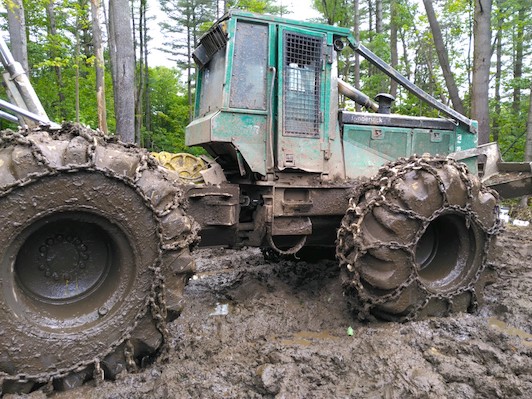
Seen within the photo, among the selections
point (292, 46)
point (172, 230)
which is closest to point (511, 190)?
point (292, 46)

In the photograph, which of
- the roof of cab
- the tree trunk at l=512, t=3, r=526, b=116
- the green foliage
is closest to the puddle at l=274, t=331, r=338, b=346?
the roof of cab

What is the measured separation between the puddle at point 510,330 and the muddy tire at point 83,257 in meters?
2.71

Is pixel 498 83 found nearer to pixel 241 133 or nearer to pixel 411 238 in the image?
pixel 411 238

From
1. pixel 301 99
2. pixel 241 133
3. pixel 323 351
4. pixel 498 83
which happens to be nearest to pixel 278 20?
pixel 301 99

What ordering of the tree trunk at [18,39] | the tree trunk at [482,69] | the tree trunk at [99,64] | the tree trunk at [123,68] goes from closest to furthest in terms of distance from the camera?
the tree trunk at [123,68], the tree trunk at [482,69], the tree trunk at [18,39], the tree trunk at [99,64]

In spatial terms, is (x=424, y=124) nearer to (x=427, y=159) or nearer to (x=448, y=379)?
(x=427, y=159)

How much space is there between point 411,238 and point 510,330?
1216 millimetres

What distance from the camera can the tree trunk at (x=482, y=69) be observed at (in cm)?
1045

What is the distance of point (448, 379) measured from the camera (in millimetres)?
2812

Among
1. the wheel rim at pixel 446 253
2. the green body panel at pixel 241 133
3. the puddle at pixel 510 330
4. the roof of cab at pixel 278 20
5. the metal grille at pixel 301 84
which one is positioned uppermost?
the roof of cab at pixel 278 20

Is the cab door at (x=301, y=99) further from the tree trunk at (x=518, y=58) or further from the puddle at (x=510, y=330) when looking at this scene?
the tree trunk at (x=518, y=58)

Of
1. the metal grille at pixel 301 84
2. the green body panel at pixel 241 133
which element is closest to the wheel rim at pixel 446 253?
the metal grille at pixel 301 84

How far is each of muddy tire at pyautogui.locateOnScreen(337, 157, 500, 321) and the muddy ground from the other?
0.20 m

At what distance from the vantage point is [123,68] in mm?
9141
